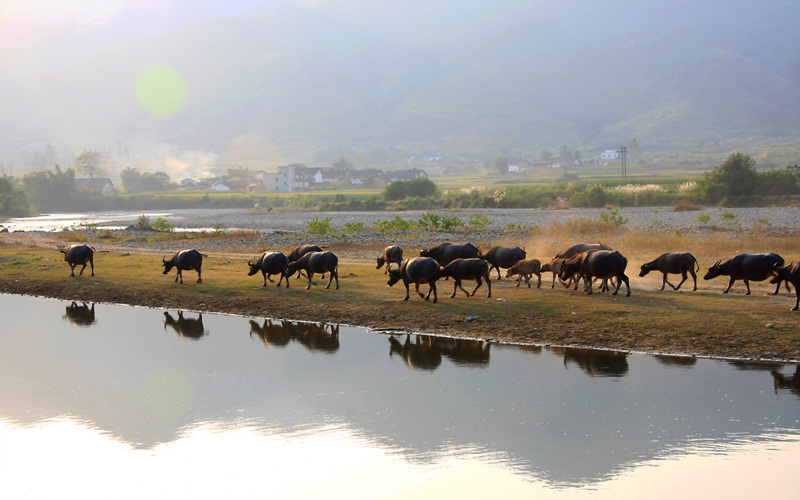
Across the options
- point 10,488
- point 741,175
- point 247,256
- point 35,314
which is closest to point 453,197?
point 741,175

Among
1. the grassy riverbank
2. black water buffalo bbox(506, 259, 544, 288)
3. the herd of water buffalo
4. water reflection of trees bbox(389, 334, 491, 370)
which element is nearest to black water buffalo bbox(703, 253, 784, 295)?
the herd of water buffalo

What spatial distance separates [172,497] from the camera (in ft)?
34.4

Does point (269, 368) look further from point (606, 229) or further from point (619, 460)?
point (606, 229)

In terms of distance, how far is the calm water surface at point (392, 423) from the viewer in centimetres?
1077

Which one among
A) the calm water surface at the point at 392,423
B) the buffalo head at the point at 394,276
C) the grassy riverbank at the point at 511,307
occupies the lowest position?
the calm water surface at the point at 392,423

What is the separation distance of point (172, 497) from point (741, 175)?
66844 mm

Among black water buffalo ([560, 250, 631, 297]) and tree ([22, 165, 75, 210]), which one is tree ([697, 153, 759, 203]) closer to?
black water buffalo ([560, 250, 631, 297])

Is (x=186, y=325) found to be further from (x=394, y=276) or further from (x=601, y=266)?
(x=601, y=266)

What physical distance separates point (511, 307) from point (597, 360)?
424 centimetres

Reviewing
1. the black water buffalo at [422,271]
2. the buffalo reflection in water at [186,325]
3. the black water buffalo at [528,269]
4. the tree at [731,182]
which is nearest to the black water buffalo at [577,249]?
the black water buffalo at [528,269]

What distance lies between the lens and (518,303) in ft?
66.4

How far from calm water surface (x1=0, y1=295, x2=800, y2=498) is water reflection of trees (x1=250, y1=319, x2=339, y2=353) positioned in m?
0.19

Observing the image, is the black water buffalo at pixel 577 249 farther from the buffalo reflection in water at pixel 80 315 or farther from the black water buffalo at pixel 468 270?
the buffalo reflection in water at pixel 80 315

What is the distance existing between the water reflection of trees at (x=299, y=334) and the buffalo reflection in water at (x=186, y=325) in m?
1.51
